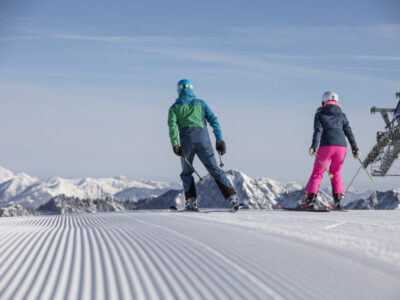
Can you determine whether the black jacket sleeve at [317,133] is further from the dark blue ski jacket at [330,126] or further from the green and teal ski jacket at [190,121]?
the green and teal ski jacket at [190,121]

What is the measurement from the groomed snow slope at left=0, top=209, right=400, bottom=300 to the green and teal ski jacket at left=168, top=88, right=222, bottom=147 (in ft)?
12.1

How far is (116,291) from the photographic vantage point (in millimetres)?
2785

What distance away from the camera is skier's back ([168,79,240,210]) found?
8.45 m

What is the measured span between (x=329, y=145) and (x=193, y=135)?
2773 millimetres

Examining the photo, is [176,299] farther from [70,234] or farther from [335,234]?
[70,234]

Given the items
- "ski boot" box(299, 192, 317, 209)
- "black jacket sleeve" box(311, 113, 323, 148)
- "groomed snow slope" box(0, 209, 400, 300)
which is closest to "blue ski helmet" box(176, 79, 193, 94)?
"black jacket sleeve" box(311, 113, 323, 148)

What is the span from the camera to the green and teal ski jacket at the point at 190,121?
334 inches

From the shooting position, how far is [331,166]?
9.16 meters

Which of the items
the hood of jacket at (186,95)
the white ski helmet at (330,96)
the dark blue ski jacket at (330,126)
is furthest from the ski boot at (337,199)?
the hood of jacket at (186,95)

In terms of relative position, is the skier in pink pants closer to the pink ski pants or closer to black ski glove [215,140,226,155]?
the pink ski pants

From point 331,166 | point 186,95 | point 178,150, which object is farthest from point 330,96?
point 178,150

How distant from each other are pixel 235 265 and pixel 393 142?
19.3m

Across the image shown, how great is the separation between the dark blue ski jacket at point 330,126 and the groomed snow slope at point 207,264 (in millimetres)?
4279

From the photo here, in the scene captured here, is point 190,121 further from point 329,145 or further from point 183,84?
point 329,145
